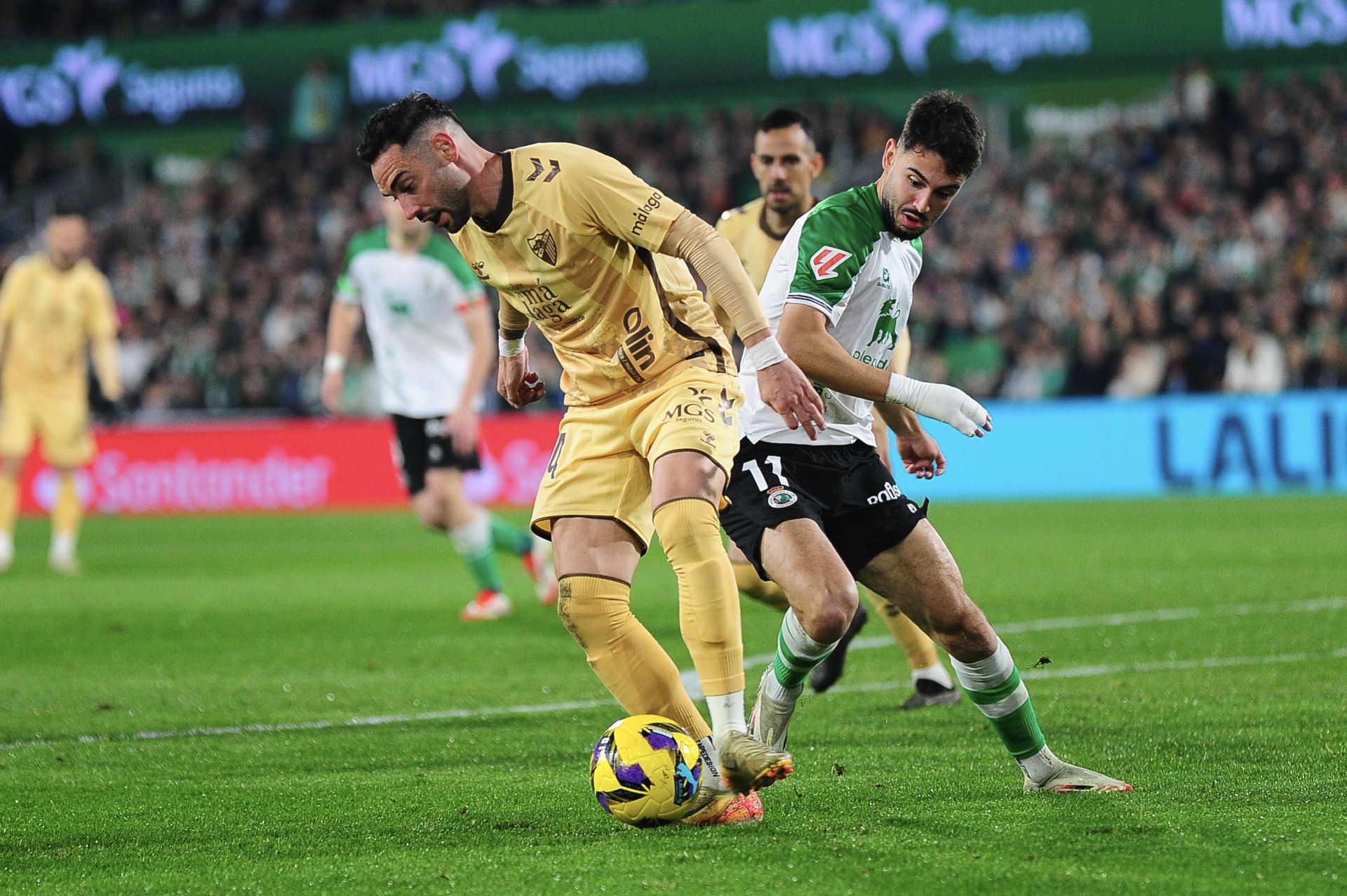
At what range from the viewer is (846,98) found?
2652 cm

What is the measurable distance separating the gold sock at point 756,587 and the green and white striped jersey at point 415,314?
3.60m

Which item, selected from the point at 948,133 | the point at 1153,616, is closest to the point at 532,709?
the point at 948,133

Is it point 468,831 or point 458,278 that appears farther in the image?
point 458,278

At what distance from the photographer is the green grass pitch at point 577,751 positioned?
3994 millimetres

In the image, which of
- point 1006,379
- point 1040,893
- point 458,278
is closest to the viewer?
point 1040,893

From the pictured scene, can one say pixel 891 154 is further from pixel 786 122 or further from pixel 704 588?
pixel 786 122

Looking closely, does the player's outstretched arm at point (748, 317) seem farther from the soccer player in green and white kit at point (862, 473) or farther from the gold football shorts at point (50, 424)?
the gold football shorts at point (50, 424)

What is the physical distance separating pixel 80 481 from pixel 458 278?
11.6 meters

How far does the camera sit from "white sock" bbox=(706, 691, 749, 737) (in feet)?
14.8

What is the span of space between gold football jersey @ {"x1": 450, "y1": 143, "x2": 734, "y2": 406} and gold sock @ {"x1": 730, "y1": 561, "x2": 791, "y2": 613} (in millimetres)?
1864

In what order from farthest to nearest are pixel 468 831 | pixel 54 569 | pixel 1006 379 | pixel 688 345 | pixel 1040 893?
pixel 1006 379
pixel 54 569
pixel 688 345
pixel 468 831
pixel 1040 893

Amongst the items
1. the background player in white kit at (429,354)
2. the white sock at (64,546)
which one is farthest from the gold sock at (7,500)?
the background player in white kit at (429,354)

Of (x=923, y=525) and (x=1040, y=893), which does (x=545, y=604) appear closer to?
(x=923, y=525)

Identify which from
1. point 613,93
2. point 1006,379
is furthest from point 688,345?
point 613,93
